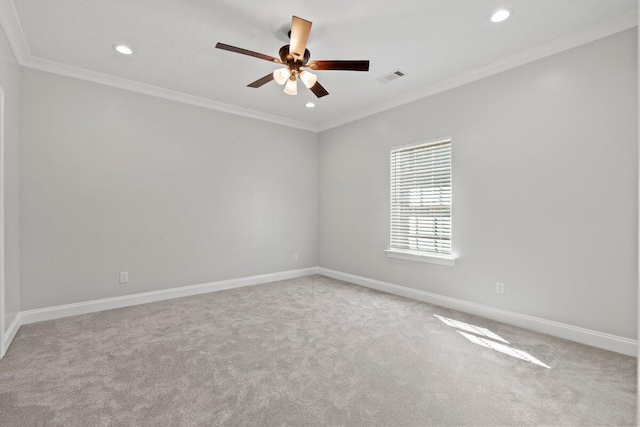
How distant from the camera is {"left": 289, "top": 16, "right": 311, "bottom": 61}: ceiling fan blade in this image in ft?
7.30

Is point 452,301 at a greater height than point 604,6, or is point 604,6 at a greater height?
point 604,6

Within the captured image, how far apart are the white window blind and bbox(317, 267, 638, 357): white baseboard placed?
1.90ft

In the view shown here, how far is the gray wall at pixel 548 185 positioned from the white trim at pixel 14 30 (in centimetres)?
406

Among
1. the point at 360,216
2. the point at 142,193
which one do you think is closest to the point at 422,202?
the point at 360,216

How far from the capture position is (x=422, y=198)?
404 cm

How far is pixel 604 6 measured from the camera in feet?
7.75

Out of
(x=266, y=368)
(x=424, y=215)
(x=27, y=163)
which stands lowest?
(x=266, y=368)

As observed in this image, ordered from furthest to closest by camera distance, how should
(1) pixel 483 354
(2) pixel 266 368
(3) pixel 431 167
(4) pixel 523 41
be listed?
1. (3) pixel 431 167
2. (4) pixel 523 41
3. (1) pixel 483 354
4. (2) pixel 266 368

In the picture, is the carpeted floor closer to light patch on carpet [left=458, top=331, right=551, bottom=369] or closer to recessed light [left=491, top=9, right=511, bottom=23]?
light patch on carpet [left=458, top=331, right=551, bottom=369]

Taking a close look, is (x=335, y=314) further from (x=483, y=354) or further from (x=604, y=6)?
(x=604, y=6)

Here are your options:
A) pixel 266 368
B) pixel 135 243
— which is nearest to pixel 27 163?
pixel 135 243

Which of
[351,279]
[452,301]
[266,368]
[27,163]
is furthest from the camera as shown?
[351,279]

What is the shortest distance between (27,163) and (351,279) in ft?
14.3

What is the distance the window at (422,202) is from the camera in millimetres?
3783
